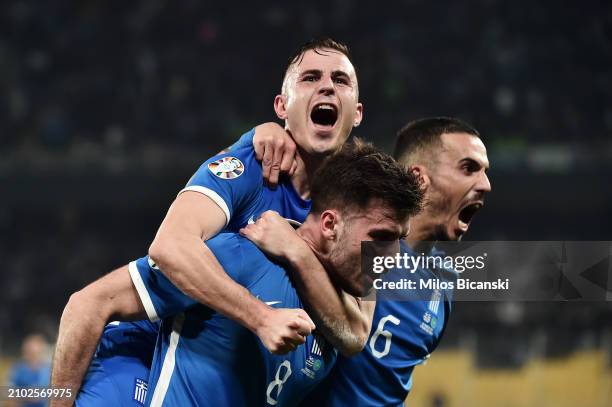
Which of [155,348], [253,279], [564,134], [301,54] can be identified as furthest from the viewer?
[564,134]

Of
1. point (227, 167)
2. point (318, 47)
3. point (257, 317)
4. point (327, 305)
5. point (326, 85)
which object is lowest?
point (257, 317)

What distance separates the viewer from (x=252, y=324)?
2.45 metres

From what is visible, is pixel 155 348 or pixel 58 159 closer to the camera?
pixel 155 348

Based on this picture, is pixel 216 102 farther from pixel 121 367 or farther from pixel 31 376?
pixel 121 367

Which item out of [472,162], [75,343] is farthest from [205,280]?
[472,162]

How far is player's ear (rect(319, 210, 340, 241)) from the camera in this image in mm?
2764

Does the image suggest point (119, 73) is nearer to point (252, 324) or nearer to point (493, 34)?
point (493, 34)

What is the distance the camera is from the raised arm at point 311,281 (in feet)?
8.89

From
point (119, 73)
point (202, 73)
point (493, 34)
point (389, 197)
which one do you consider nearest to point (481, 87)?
point (493, 34)

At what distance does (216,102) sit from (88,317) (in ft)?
38.3

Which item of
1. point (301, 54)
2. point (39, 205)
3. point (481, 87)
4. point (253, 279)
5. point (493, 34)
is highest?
point (493, 34)

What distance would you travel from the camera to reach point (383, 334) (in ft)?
12.0

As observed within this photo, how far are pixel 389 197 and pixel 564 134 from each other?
36.2 ft

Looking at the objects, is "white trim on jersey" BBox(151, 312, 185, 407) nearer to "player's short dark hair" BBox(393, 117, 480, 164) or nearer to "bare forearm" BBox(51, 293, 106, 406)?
"bare forearm" BBox(51, 293, 106, 406)
